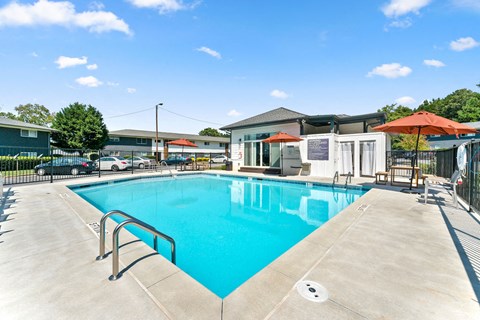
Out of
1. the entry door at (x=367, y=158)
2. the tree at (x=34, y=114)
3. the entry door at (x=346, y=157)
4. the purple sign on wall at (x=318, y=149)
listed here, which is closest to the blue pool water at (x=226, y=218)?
the purple sign on wall at (x=318, y=149)

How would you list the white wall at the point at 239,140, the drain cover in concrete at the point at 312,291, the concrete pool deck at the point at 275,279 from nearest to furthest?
the concrete pool deck at the point at 275,279 < the drain cover in concrete at the point at 312,291 < the white wall at the point at 239,140

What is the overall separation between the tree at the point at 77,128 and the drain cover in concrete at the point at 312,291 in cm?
2878

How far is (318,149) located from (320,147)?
7.2 inches

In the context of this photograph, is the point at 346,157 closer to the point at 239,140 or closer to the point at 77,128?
the point at 239,140

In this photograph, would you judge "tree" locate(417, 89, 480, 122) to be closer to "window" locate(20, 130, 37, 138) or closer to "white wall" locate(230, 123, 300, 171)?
"white wall" locate(230, 123, 300, 171)

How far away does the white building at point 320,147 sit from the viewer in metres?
12.4

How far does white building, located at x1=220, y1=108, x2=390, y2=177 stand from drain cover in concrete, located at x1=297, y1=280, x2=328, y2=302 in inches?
466

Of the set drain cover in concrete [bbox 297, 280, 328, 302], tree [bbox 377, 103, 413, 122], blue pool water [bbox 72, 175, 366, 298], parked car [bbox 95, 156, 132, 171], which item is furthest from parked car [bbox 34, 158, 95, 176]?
tree [bbox 377, 103, 413, 122]

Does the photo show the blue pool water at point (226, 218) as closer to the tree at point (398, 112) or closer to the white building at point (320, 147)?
the white building at point (320, 147)

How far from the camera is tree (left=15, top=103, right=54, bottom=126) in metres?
40.5

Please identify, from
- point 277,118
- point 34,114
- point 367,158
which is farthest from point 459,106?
point 34,114

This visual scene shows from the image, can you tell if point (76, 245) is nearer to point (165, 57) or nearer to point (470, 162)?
point (470, 162)

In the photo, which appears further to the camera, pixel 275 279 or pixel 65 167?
pixel 65 167

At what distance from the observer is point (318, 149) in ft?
43.2
